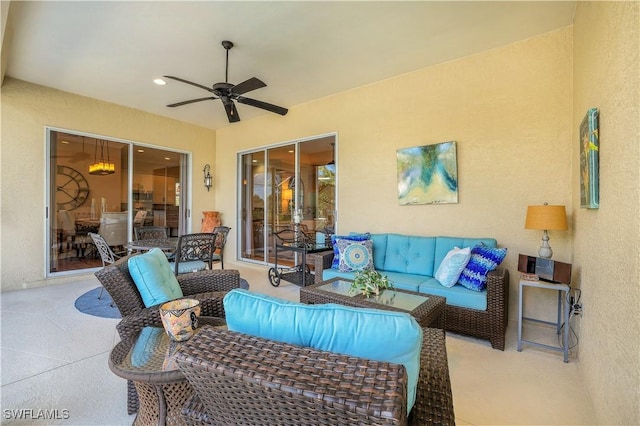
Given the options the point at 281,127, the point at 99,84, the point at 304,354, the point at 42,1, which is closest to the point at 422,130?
the point at 281,127

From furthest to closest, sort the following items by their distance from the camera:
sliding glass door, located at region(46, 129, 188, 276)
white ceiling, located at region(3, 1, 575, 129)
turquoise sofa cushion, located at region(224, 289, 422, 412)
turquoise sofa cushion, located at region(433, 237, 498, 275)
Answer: sliding glass door, located at region(46, 129, 188, 276) < turquoise sofa cushion, located at region(433, 237, 498, 275) < white ceiling, located at region(3, 1, 575, 129) < turquoise sofa cushion, located at region(224, 289, 422, 412)

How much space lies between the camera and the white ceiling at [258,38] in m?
2.76

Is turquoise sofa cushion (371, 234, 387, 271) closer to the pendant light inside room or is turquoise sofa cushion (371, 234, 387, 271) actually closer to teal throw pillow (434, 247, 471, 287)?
teal throw pillow (434, 247, 471, 287)

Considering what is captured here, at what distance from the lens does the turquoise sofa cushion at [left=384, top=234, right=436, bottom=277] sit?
3477mm

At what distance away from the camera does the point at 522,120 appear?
127 inches

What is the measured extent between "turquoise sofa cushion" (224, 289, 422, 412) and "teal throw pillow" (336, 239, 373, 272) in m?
2.58

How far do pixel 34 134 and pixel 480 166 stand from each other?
6.26m

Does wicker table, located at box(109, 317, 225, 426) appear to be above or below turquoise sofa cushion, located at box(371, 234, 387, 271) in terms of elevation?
below

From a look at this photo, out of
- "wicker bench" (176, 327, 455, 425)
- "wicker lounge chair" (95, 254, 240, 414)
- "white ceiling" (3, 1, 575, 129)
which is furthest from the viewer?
"white ceiling" (3, 1, 575, 129)

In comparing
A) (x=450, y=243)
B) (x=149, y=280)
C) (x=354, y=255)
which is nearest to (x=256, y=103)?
(x=354, y=255)

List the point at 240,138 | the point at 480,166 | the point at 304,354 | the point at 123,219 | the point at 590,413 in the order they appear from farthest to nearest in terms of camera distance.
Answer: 1. the point at 240,138
2. the point at 123,219
3. the point at 480,166
4. the point at 590,413
5. the point at 304,354

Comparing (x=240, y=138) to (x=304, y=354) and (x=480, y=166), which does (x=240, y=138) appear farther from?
(x=304, y=354)

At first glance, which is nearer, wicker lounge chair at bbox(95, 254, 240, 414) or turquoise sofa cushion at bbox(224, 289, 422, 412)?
turquoise sofa cushion at bbox(224, 289, 422, 412)

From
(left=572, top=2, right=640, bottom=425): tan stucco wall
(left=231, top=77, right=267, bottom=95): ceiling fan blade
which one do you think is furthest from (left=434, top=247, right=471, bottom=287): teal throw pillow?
(left=231, top=77, right=267, bottom=95): ceiling fan blade
